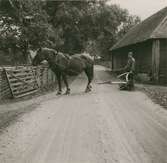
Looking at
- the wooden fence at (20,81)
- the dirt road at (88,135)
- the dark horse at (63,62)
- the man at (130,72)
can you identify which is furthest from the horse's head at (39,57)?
the dirt road at (88,135)

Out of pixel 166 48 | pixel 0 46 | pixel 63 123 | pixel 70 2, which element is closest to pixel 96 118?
pixel 63 123

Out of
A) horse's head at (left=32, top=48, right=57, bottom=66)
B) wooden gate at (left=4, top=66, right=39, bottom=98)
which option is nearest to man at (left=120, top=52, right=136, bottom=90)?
horse's head at (left=32, top=48, right=57, bottom=66)

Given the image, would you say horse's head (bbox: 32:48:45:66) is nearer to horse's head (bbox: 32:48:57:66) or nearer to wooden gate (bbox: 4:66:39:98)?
horse's head (bbox: 32:48:57:66)

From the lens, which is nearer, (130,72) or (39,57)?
(39,57)

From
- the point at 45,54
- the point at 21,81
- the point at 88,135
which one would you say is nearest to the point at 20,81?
the point at 21,81

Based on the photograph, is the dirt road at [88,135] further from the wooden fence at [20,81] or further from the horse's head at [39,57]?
the horse's head at [39,57]

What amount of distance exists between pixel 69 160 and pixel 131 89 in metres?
12.5

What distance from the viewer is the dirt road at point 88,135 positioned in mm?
6748

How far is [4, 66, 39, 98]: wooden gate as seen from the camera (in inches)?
632

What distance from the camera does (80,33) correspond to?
37062mm

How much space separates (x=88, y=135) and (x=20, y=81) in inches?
370

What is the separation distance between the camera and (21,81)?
56.4 ft

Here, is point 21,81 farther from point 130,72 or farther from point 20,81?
point 130,72

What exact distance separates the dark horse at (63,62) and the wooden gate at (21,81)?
81 cm
